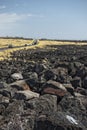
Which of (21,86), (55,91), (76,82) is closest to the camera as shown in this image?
(55,91)

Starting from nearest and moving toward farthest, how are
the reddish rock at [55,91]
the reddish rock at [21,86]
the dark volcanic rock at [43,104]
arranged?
the dark volcanic rock at [43,104], the reddish rock at [55,91], the reddish rock at [21,86]

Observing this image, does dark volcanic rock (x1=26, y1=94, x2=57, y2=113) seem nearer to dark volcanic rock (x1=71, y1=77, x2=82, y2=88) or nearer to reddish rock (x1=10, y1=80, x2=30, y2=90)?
reddish rock (x1=10, y1=80, x2=30, y2=90)

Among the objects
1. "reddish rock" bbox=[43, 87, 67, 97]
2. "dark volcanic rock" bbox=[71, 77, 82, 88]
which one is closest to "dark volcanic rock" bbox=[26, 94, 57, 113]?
"reddish rock" bbox=[43, 87, 67, 97]

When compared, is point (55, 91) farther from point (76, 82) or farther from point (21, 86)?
point (76, 82)

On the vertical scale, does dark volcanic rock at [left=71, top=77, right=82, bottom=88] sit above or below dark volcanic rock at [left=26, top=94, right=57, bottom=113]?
below

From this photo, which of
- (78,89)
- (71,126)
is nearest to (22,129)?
(71,126)

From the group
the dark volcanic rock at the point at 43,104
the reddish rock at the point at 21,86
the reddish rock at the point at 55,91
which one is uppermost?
the dark volcanic rock at the point at 43,104

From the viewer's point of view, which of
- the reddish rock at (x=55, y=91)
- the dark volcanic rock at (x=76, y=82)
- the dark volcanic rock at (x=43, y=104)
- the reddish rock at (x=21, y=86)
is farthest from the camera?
the dark volcanic rock at (x=76, y=82)

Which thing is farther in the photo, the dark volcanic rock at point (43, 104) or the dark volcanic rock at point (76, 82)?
the dark volcanic rock at point (76, 82)

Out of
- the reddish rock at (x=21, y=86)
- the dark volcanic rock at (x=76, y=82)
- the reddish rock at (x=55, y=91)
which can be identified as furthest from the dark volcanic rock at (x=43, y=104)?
the dark volcanic rock at (x=76, y=82)

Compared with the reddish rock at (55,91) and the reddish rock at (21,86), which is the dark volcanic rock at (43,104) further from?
the reddish rock at (21,86)

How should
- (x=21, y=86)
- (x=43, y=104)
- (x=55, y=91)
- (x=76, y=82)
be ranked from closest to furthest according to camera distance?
(x=43, y=104) < (x=55, y=91) < (x=21, y=86) < (x=76, y=82)

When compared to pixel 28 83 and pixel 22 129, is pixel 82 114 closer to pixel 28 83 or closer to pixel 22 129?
pixel 22 129

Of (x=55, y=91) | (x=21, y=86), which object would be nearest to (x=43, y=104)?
(x=55, y=91)
